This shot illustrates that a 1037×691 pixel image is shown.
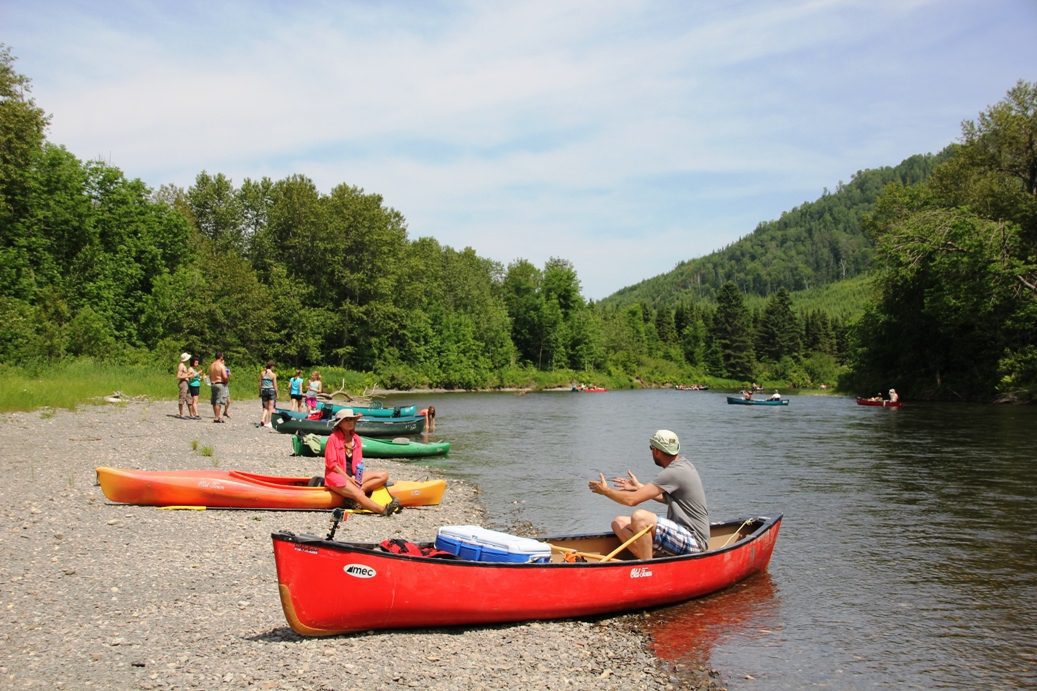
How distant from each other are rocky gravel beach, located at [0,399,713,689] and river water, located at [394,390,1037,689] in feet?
4.20

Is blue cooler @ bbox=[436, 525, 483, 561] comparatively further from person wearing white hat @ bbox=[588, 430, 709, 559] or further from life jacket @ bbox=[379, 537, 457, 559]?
person wearing white hat @ bbox=[588, 430, 709, 559]

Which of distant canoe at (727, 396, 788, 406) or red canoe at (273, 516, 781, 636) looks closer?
red canoe at (273, 516, 781, 636)

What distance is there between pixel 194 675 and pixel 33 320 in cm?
3494

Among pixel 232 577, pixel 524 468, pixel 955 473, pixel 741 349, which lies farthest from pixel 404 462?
pixel 741 349

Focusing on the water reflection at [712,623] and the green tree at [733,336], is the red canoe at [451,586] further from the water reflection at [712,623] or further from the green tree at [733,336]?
the green tree at [733,336]

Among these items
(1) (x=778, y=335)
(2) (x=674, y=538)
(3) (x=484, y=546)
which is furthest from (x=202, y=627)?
(1) (x=778, y=335)

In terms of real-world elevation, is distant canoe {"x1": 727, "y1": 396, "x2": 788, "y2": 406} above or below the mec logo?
below

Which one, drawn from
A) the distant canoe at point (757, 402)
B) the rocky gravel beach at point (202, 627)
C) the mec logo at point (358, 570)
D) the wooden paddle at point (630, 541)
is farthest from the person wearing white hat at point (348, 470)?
the distant canoe at point (757, 402)

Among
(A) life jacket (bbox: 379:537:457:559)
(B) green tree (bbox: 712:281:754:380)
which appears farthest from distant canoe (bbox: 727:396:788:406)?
(B) green tree (bbox: 712:281:754:380)

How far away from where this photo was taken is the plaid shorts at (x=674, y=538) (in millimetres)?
9898

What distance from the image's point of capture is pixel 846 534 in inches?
569

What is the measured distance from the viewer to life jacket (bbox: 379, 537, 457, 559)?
8.28m

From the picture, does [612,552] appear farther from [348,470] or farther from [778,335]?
[778,335]

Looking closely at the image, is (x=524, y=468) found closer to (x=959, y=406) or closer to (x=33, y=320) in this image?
(x=33, y=320)
